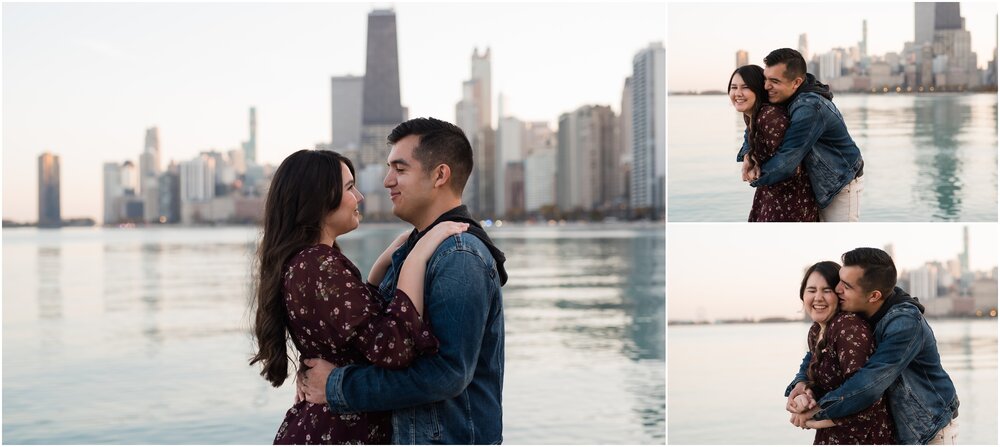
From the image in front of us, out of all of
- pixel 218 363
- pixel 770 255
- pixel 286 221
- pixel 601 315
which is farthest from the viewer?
pixel 601 315

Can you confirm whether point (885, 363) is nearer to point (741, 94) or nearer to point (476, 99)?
point (741, 94)

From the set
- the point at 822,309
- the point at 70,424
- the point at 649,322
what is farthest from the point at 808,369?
the point at 649,322

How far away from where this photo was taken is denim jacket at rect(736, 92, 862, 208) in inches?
115

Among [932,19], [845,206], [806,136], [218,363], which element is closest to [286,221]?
[806,136]

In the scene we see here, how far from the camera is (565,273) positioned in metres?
30.4

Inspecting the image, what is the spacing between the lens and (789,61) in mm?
2953

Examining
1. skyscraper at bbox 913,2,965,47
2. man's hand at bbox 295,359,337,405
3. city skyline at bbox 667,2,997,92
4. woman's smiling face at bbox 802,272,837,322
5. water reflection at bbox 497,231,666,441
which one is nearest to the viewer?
man's hand at bbox 295,359,337,405

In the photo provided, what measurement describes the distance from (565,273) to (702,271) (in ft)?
87.0

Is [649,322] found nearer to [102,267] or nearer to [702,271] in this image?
[702,271]

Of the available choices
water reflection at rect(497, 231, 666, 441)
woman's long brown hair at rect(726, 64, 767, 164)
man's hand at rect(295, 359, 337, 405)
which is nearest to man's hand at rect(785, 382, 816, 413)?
woman's long brown hair at rect(726, 64, 767, 164)

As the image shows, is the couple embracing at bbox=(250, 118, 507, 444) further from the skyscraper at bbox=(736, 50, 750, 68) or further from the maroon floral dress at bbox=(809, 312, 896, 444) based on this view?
the skyscraper at bbox=(736, 50, 750, 68)

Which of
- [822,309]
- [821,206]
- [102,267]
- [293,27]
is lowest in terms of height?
[102,267]

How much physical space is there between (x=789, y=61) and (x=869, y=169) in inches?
131

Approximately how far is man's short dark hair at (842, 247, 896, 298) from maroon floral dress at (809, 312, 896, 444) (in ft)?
0.31
